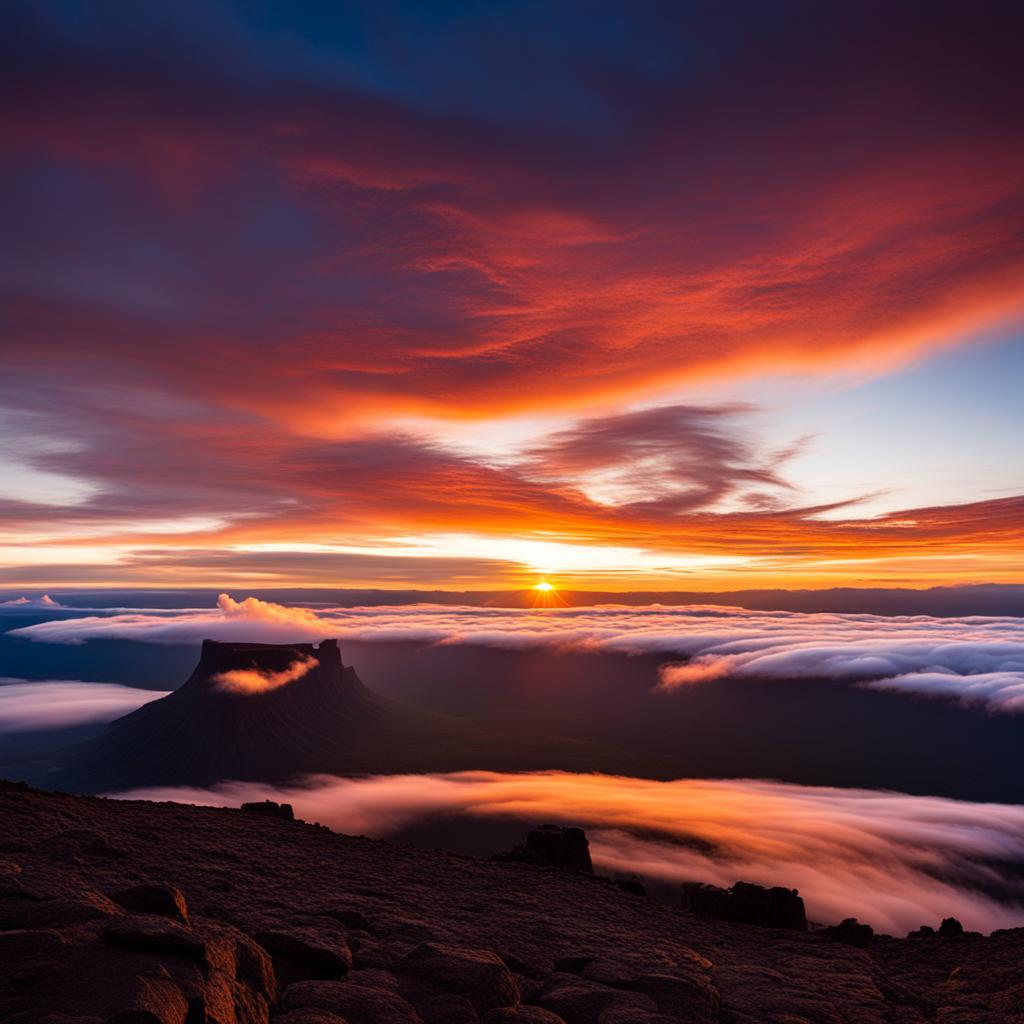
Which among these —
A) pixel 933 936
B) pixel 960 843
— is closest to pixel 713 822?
pixel 960 843

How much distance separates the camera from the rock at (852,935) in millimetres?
27578

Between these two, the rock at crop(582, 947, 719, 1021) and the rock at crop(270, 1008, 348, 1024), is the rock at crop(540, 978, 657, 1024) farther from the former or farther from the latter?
the rock at crop(270, 1008, 348, 1024)

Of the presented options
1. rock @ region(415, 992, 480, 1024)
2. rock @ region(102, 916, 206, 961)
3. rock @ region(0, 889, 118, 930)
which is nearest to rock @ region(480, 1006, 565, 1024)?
rock @ region(415, 992, 480, 1024)

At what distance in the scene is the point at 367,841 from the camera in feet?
99.6

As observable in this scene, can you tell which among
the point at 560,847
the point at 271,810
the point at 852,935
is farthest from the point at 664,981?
the point at 271,810

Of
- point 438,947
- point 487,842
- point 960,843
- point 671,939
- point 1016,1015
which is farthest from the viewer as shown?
point 960,843

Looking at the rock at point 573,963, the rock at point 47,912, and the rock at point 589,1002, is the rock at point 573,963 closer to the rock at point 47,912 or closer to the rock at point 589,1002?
the rock at point 589,1002

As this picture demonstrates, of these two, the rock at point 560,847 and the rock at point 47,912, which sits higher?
the rock at point 47,912

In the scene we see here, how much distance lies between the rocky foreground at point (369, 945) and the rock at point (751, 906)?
8.90 feet

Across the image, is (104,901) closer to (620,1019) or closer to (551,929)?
(620,1019)

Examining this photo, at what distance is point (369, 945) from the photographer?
17.3 meters

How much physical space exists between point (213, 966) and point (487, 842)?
159809mm

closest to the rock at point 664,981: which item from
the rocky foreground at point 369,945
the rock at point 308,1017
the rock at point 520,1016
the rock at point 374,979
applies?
the rocky foreground at point 369,945

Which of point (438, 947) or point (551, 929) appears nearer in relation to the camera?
point (438, 947)
